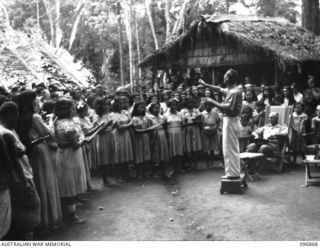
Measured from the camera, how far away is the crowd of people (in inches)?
153

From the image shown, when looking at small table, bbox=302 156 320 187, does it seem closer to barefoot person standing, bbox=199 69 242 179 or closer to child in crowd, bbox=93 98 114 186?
barefoot person standing, bbox=199 69 242 179

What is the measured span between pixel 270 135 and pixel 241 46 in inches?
210

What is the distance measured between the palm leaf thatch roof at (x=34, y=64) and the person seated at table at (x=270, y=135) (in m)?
7.76

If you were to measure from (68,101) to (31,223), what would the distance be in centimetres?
158

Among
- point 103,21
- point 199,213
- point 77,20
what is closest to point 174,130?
point 199,213

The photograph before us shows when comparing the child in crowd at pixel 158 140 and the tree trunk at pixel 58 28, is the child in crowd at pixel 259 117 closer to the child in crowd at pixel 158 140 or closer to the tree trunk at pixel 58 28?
the child in crowd at pixel 158 140

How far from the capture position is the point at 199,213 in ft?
17.8

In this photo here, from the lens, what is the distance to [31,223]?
13.0 ft

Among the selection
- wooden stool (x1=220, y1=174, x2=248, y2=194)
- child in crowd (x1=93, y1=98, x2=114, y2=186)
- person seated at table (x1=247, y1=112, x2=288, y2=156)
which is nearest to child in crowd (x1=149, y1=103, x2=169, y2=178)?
child in crowd (x1=93, y1=98, x2=114, y2=186)

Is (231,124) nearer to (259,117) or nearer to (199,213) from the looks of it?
(199,213)

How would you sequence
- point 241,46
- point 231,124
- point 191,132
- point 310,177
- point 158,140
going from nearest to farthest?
point 231,124, point 310,177, point 158,140, point 191,132, point 241,46

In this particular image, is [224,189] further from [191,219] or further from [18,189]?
[18,189]

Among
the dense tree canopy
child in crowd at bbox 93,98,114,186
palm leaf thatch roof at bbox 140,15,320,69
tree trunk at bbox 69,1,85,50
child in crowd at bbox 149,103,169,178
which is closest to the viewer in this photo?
child in crowd at bbox 93,98,114,186

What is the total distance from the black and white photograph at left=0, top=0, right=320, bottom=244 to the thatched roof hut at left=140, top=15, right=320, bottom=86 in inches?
1.8
